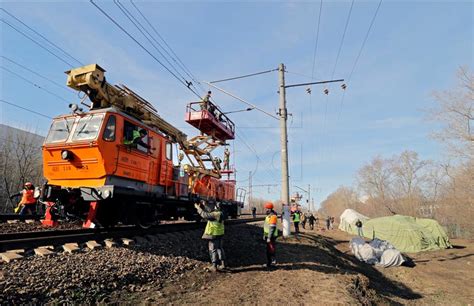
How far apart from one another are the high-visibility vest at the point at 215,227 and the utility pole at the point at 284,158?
21.3 feet

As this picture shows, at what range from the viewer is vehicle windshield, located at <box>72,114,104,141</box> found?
25.2 ft

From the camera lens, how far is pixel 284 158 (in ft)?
47.0

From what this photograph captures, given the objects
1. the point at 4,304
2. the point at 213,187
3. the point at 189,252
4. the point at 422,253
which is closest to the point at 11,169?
the point at 213,187

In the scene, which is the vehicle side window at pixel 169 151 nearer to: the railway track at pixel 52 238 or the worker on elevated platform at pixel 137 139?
the worker on elevated platform at pixel 137 139

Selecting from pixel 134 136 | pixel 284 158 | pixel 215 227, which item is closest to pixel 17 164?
pixel 134 136

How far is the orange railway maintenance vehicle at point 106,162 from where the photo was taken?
292 inches

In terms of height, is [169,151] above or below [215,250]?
above

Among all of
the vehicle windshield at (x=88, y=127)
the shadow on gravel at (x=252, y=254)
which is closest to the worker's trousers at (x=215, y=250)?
the shadow on gravel at (x=252, y=254)

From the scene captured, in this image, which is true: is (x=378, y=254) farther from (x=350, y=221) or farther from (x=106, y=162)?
(x=350, y=221)

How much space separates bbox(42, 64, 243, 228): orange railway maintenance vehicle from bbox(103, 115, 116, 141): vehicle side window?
3 centimetres

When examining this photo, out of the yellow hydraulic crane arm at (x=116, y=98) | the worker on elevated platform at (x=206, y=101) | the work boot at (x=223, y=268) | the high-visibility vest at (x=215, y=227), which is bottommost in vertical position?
the work boot at (x=223, y=268)

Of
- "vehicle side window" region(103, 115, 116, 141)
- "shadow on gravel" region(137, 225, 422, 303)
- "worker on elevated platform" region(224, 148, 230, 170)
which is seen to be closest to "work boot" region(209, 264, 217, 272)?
"shadow on gravel" region(137, 225, 422, 303)

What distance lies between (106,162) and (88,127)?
123 centimetres

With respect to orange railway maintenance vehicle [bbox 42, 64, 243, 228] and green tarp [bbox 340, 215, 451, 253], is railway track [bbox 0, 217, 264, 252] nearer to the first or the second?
orange railway maintenance vehicle [bbox 42, 64, 243, 228]
